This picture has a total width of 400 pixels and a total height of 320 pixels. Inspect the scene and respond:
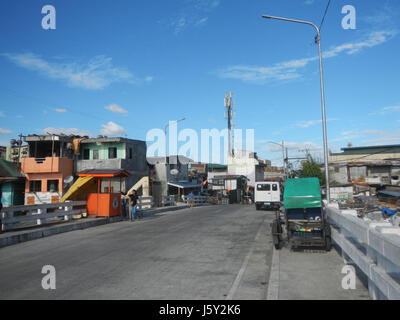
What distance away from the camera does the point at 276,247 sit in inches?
372

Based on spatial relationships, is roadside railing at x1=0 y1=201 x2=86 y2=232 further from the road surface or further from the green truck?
the green truck

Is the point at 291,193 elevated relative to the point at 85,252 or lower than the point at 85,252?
elevated

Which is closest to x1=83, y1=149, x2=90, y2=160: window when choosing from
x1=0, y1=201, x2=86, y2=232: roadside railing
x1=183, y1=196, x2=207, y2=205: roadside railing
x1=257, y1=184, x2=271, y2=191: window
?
x1=183, y1=196, x2=207, y2=205: roadside railing

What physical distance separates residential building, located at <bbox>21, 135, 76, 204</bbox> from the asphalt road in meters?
19.1

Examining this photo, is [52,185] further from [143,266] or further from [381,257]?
[381,257]

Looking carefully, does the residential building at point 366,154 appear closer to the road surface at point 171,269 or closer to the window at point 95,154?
the window at point 95,154

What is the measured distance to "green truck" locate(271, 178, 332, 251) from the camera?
8.99 metres

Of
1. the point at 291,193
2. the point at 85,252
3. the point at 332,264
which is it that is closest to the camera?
the point at 332,264

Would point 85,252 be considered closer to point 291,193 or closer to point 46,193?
point 291,193

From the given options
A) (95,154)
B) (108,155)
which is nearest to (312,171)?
(108,155)
